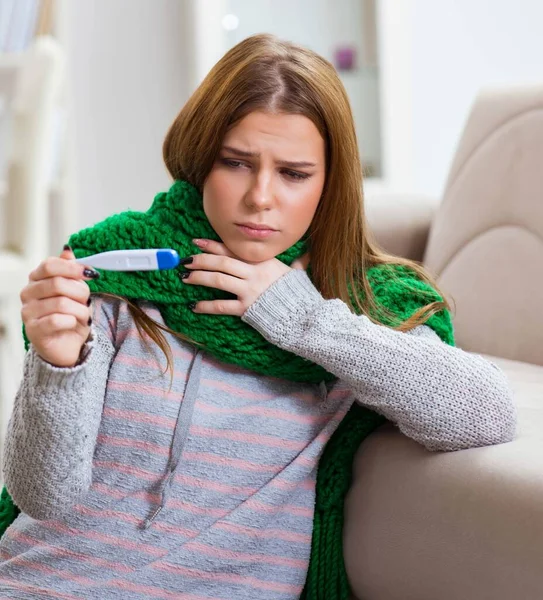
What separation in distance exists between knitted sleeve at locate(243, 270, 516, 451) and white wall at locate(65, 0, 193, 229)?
2.07 meters

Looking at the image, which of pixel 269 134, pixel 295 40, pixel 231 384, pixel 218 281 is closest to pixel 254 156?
pixel 269 134

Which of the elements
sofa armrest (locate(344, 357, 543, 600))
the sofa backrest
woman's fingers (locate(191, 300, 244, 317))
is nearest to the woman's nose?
woman's fingers (locate(191, 300, 244, 317))

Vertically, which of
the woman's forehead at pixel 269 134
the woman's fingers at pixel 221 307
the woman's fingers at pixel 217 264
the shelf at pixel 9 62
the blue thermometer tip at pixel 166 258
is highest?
the woman's forehead at pixel 269 134

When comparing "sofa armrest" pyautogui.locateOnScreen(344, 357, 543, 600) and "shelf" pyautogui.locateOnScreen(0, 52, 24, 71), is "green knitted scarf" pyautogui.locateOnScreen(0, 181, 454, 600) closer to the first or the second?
"sofa armrest" pyautogui.locateOnScreen(344, 357, 543, 600)

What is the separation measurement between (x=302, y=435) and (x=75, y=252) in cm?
30

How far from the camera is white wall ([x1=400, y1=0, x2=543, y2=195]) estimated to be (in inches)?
112

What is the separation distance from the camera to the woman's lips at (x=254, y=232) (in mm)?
969

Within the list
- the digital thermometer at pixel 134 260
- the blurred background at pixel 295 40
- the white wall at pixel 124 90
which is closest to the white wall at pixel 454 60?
the blurred background at pixel 295 40

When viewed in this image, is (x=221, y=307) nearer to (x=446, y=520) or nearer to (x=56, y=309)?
(x=56, y=309)

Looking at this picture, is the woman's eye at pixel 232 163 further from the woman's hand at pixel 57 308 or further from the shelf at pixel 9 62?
the shelf at pixel 9 62

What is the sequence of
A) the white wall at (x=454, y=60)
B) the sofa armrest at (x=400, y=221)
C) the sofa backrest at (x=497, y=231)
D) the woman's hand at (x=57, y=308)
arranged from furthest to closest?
the white wall at (x=454, y=60) < the sofa armrest at (x=400, y=221) < the sofa backrest at (x=497, y=231) < the woman's hand at (x=57, y=308)

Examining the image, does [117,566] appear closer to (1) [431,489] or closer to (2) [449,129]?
(1) [431,489]

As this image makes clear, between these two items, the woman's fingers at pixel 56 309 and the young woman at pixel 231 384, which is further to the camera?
the young woman at pixel 231 384

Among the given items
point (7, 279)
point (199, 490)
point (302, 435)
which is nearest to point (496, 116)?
point (302, 435)
